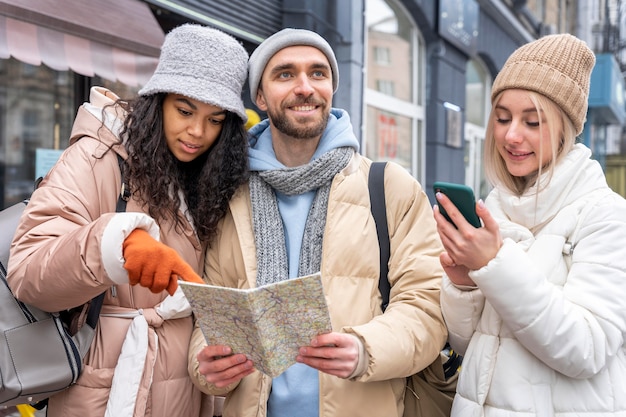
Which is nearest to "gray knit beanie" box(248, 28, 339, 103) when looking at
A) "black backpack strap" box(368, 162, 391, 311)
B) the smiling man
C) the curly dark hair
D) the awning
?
the smiling man

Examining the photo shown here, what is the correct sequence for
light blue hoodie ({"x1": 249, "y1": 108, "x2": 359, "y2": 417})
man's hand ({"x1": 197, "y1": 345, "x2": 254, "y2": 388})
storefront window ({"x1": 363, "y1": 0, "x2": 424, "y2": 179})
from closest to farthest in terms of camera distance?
man's hand ({"x1": 197, "y1": 345, "x2": 254, "y2": 388}) < light blue hoodie ({"x1": 249, "y1": 108, "x2": 359, "y2": 417}) < storefront window ({"x1": 363, "y1": 0, "x2": 424, "y2": 179})

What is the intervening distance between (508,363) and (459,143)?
9786 millimetres

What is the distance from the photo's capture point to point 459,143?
11273 mm

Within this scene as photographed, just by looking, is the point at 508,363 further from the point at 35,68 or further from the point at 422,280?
the point at 35,68

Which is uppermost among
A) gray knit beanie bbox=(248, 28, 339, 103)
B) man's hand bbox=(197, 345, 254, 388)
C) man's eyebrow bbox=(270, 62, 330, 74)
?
gray knit beanie bbox=(248, 28, 339, 103)

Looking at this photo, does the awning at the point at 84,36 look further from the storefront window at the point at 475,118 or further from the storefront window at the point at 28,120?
the storefront window at the point at 475,118

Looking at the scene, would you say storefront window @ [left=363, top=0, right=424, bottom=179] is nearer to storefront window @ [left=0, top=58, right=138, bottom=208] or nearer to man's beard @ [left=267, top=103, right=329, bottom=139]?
storefront window @ [left=0, top=58, right=138, bottom=208]

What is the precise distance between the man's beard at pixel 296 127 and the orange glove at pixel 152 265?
31.7 inches

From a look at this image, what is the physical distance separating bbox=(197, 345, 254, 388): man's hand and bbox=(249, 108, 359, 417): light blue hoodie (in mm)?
251

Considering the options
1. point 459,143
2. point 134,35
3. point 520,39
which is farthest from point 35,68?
point 520,39

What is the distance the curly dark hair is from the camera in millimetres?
2084

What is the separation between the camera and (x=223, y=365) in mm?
1822

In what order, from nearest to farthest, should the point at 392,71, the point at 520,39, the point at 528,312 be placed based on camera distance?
the point at 528,312
the point at 392,71
the point at 520,39

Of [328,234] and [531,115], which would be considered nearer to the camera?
[531,115]
